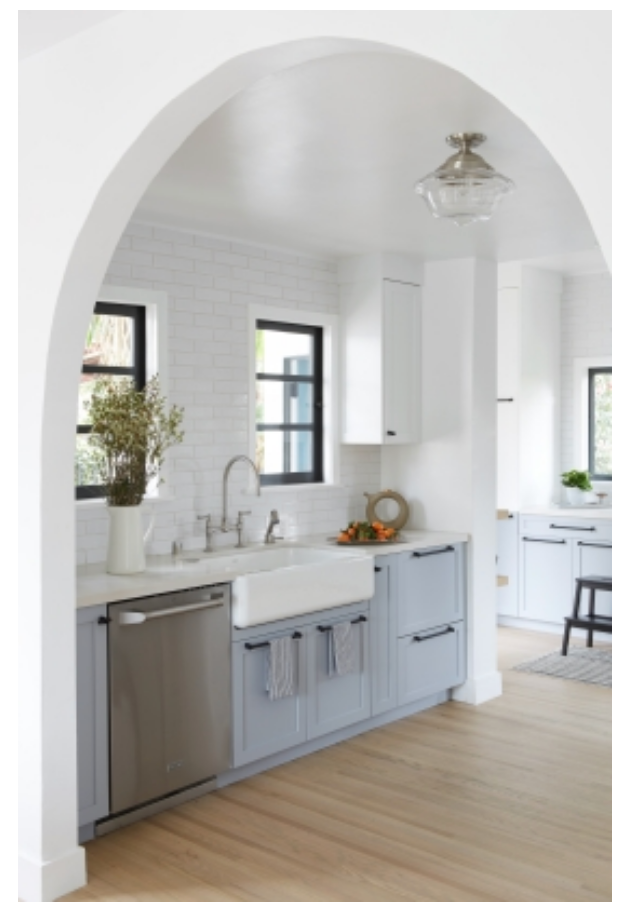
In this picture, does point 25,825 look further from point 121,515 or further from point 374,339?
point 374,339

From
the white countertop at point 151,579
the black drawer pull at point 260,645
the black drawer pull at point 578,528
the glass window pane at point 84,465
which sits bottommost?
the black drawer pull at point 260,645

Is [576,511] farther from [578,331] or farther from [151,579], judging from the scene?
[151,579]

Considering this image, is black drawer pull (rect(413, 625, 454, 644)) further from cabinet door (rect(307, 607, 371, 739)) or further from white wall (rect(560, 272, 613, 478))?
white wall (rect(560, 272, 613, 478))

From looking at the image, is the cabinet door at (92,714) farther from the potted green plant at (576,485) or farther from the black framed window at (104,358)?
the potted green plant at (576,485)

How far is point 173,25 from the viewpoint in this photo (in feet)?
8.63

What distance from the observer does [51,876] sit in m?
3.17

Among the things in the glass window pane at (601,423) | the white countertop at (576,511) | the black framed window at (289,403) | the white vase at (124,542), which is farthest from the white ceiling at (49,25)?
the glass window pane at (601,423)

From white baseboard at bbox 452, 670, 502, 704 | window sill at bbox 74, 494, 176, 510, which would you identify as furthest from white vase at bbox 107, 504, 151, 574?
white baseboard at bbox 452, 670, 502, 704

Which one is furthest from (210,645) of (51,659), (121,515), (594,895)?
(594,895)

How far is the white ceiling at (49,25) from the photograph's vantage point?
9.11ft

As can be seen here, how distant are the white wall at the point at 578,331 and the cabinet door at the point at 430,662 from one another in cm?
293

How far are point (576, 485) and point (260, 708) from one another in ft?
→ 14.0

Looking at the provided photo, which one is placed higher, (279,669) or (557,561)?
(557,561)

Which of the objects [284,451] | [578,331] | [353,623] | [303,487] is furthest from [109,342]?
[578,331]
